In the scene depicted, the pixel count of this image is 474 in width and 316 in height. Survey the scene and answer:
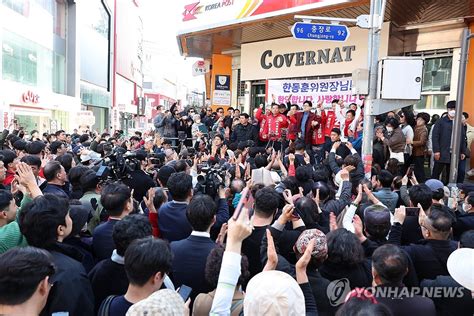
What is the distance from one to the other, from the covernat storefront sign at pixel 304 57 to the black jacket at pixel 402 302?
9.41 meters

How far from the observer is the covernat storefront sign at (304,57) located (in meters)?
11.7

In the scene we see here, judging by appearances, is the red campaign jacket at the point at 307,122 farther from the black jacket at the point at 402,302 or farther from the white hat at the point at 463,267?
the black jacket at the point at 402,302

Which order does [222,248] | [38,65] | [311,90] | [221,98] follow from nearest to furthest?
[222,248], [311,90], [221,98], [38,65]

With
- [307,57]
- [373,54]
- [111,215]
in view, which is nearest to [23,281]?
[111,215]

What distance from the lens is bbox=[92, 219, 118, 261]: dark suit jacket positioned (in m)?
3.03

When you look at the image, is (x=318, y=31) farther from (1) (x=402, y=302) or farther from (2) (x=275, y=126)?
(1) (x=402, y=302)

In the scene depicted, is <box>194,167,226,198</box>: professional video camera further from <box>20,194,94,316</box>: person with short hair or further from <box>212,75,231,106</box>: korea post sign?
<box>212,75,231,106</box>: korea post sign

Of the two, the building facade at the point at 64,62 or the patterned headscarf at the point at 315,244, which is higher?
the building facade at the point at 64,62

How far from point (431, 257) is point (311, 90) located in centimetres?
982

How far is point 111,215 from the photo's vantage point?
3.29 meters

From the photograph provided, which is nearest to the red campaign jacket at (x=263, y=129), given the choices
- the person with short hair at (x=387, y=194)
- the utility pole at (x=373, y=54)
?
the utility pole at (x=373, y=54)

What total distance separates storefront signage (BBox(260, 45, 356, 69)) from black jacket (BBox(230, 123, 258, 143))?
3.45 meters

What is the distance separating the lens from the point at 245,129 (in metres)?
10.9

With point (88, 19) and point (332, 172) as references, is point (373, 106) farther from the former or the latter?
point (88, 19)
